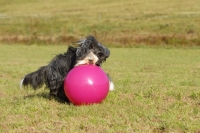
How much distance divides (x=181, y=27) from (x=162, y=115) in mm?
28961

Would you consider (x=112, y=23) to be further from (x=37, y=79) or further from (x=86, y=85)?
(x=86, y=85)

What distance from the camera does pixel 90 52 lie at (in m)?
7.61

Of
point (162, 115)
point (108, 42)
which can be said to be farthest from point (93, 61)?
point (108, 42)

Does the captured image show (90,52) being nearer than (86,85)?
No

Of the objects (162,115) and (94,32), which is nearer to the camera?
(162,115)

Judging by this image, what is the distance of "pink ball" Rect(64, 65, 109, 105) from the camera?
7.39m

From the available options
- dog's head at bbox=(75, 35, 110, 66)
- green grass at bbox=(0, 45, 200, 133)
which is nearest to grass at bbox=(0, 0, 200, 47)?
green grass at bbox=(0, 45, 200, 133)

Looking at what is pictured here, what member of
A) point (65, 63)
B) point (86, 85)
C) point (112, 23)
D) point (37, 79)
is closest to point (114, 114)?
point (86, 85)

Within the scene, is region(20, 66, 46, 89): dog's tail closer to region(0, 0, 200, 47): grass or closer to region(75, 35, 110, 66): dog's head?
region(75, 35, 110, 66): dog's head

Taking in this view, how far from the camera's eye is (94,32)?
116ft

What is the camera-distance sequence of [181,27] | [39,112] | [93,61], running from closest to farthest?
[39,112] < [93,61] < [181,27]

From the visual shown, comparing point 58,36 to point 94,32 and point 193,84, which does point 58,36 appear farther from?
point 193,84

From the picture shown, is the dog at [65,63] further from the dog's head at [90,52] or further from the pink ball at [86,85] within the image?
the pink ball at [86,85]

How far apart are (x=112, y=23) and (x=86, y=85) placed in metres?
32.1
